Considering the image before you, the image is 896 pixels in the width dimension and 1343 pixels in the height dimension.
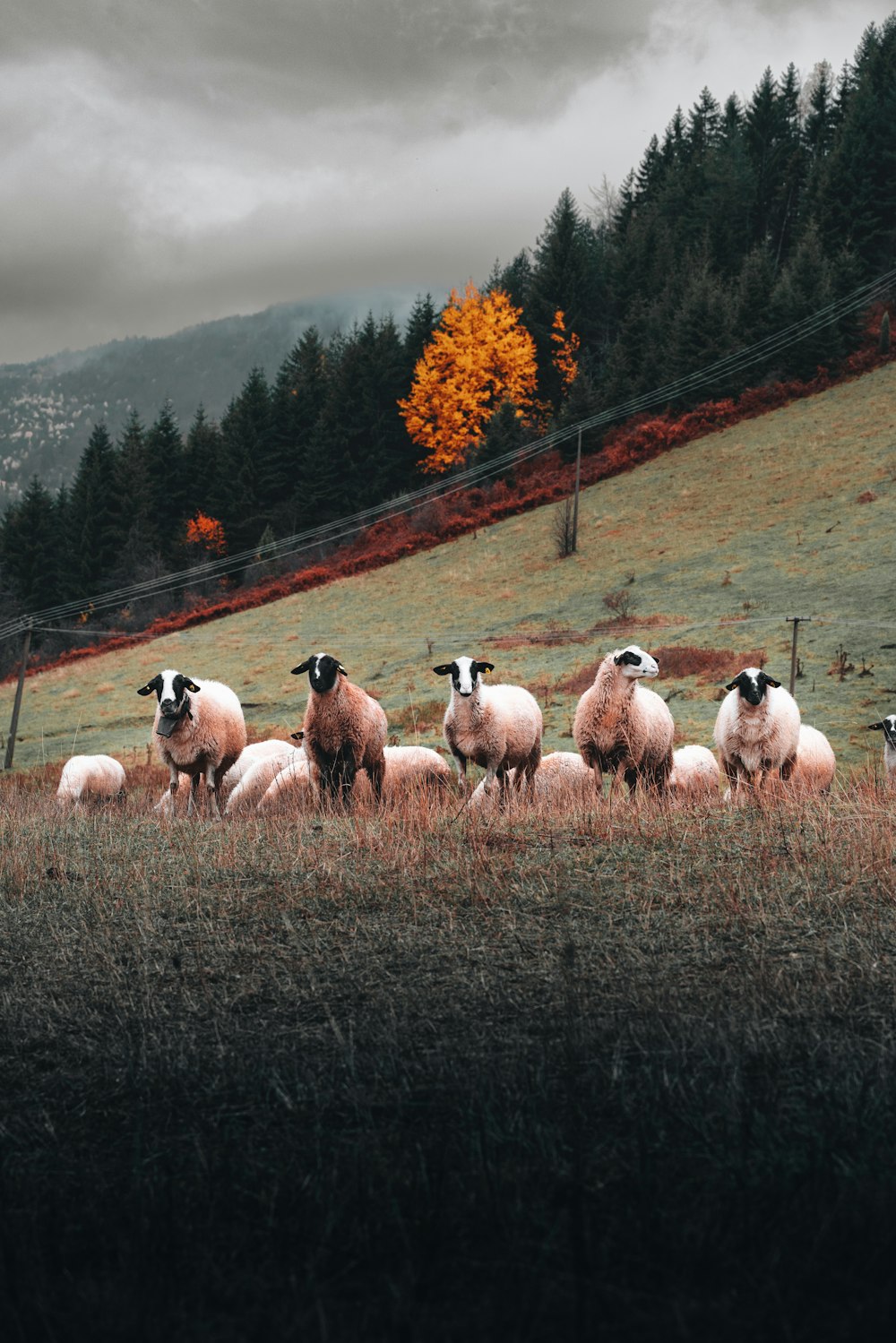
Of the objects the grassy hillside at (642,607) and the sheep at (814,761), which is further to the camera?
the grassy hillside at (642,607)

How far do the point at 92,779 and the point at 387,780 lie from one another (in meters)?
7.33

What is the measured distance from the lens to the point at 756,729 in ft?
42.1

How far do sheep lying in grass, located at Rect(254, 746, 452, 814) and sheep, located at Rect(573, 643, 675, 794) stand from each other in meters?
2.18

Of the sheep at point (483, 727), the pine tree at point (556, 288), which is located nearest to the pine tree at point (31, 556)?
the pine tree at point (556, 288)

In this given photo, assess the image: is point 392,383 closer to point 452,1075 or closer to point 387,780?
point 387,780

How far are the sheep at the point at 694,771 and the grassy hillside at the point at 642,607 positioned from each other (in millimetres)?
3494

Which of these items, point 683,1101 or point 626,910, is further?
point 626,910

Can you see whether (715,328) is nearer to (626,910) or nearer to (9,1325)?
(626,910)

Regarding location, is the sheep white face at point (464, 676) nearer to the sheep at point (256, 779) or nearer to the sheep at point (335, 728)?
the sheep at point (335, 728)

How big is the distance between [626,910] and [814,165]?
Result: 7810 centimetres

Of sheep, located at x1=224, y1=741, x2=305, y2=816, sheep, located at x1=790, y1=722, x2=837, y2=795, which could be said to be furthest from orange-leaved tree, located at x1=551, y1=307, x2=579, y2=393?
sheep, located at x1=224, y1=741, x2=305, y2=816

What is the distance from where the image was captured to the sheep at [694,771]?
46.0 ft

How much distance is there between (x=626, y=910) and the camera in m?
6.41

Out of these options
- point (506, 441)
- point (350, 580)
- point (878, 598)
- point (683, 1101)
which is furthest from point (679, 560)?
point (683, 1101)
